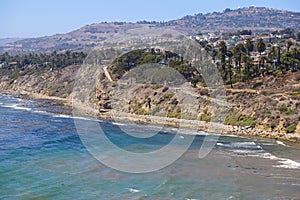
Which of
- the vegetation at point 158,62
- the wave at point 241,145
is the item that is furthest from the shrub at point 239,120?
the vegetation at point 158,62

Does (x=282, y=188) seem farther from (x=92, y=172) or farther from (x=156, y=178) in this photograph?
(x=92, y=172)

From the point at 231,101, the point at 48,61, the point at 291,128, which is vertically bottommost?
the point at 291,128

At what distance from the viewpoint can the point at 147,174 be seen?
26750mm

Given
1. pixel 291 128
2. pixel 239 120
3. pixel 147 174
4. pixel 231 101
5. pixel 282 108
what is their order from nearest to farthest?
pixel 147 174, pixel 291 128, pixel 282 108, pixel 239 120, pixel 231 101

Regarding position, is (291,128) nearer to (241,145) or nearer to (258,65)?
(241,145)

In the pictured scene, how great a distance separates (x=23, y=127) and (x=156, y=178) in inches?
971

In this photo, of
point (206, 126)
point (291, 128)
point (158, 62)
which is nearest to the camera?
point (291, 128)

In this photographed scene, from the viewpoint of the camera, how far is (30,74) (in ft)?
361

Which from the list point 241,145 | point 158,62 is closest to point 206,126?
point 241,145

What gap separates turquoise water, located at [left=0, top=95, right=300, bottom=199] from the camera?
2259cm

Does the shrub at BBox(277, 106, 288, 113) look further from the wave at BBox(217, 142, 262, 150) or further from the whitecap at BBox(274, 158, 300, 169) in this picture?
the whitecap at BBox(274, 158, 300, 169)

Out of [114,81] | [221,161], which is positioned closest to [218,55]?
[114,81]

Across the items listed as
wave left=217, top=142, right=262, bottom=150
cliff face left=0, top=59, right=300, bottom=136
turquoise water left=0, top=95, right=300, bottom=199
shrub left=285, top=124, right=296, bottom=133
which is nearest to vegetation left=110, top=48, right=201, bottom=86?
cliff face left=0, top=59, right=300, bottom=136

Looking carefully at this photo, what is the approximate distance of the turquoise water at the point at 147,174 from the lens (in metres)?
22.6
